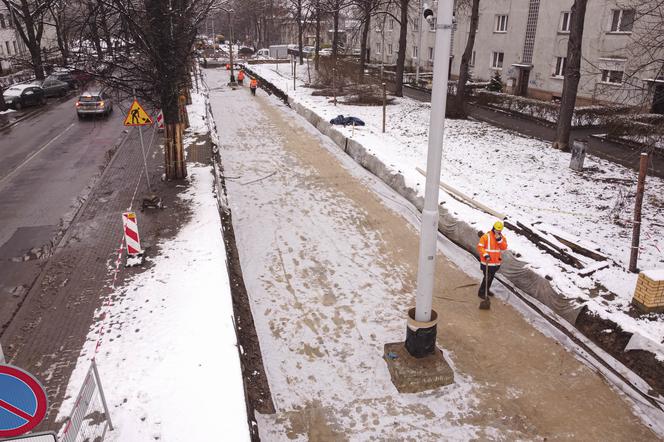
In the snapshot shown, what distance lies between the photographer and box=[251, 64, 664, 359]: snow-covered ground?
9.02m

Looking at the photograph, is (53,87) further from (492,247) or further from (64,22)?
(492,247)

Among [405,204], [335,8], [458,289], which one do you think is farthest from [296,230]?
[335,8]

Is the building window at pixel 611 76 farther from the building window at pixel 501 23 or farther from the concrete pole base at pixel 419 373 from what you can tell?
the concrete pole base at pixel 419 373

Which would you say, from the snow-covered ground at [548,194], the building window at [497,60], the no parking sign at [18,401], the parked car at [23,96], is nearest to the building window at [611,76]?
the snow-covered ground at [548,194]

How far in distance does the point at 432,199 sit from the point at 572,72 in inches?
567

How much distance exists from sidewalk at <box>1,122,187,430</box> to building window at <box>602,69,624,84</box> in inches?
924

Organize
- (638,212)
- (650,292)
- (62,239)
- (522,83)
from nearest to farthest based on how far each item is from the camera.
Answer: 1. (650,292)
2. (638,212)
3. (62,239)
4. (522,83)

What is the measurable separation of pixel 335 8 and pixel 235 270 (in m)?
31.6

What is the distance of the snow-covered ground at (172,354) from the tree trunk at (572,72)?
14.4m

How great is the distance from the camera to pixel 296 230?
12406mm

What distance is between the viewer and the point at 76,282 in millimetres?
9320

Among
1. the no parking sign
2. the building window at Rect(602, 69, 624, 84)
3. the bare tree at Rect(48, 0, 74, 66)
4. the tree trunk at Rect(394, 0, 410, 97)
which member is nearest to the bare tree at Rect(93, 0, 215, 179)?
the bare tree at Rect(48, 0, 74, 66)

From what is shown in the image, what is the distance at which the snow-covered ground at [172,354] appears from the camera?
587cm

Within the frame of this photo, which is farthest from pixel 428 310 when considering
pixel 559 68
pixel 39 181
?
pixel 559 68
